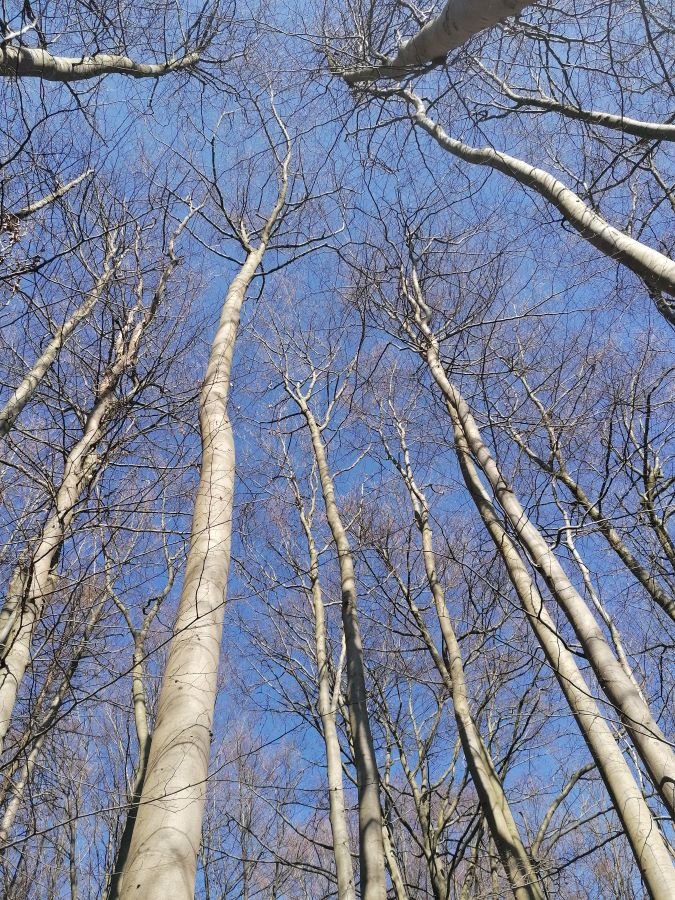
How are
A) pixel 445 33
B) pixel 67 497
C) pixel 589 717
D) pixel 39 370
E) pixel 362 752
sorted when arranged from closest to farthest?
pixel 589 717, pixel 445 33, pixel 362 752, pixel 67 497, pixel 39 370

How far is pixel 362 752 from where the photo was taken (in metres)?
4.58

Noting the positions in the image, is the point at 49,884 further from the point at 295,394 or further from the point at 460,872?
the point at 295,394

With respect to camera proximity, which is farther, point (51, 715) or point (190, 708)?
point (51, 715)

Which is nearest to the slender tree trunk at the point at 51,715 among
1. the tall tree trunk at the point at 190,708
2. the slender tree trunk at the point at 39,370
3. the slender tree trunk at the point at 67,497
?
the slender tree trunk at the point at 67,497

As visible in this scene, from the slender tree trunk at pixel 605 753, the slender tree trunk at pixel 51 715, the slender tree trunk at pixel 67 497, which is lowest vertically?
the slender tree trunk at pixel 605 753

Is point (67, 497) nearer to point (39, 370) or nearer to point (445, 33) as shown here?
point (39, 370)

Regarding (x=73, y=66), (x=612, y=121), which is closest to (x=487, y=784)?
(x=612, y=121)

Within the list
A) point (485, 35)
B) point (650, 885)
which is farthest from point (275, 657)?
point (485, 35)

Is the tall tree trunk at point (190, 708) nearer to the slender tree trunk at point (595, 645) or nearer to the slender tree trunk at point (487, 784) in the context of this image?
the slender tree trunk at point (595, 645)

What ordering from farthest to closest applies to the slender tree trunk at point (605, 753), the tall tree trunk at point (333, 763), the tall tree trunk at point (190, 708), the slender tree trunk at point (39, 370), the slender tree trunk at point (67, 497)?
1. the tall tree trunk at point (333, 763)
2. the slender tree trunk at point (39, 370)
3. the slender tree trunk at point (67, 497)
4. the slender tree trunk at point (605, 753)
5. the tall tree trunk at point (190, 708)

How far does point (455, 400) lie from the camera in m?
5.22

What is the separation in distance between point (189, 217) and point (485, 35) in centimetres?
381

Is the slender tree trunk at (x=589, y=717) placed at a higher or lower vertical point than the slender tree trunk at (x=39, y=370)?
lower

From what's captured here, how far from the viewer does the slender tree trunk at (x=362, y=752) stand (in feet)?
13.0
